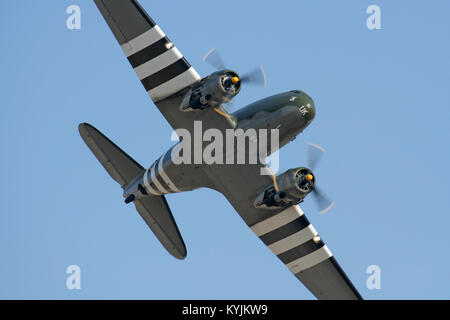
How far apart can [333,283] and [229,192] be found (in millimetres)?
7157

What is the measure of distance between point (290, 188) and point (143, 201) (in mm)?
8596

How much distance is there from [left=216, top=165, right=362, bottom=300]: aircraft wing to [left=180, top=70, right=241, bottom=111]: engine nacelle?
4869mm

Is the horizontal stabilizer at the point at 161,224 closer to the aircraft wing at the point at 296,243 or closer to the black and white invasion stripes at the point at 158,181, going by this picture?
the black and white invasion stripes at the point at 158,181

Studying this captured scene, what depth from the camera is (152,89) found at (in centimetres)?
3431

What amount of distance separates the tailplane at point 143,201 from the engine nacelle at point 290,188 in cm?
610

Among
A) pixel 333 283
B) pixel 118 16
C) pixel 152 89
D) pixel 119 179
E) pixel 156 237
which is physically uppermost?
pixel 118 16

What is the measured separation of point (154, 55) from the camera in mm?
33938

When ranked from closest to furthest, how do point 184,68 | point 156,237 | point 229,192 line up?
point 184,68 → point 229,192 → point 156,237

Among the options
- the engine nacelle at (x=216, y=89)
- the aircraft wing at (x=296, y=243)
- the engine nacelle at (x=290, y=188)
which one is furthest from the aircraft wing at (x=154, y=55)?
the aircraft wing at (x=296, y=243)

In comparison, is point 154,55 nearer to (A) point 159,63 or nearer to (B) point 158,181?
(A) point 159,63

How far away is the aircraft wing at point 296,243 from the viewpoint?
120 ft

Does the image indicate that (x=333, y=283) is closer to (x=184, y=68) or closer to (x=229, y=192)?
(x=229, y=192)

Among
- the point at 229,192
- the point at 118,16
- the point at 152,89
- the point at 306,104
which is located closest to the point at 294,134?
the point at 306,104

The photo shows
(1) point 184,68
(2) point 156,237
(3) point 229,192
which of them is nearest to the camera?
(1) point 184,68
